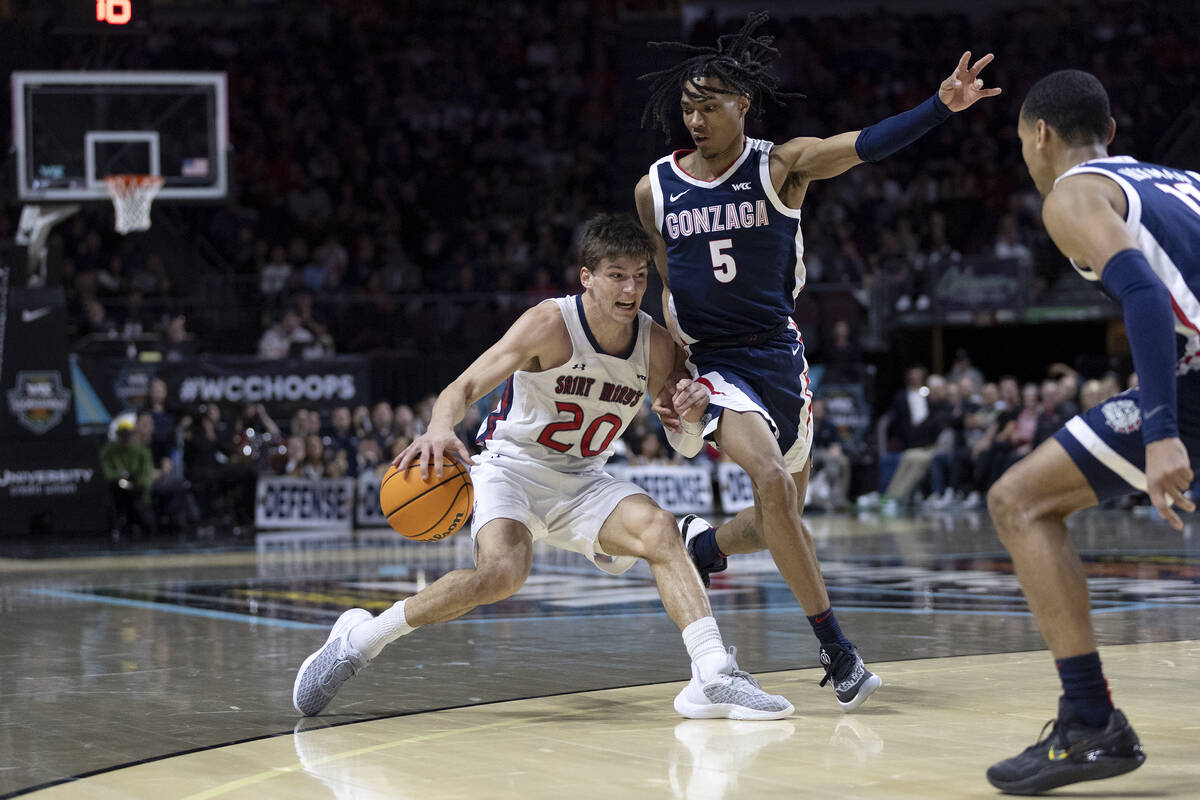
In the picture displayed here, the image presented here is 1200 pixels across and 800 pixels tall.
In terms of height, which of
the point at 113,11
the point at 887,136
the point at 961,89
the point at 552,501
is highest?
the point at 113,11

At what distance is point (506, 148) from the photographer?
2455 cm

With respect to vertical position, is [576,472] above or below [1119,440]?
below

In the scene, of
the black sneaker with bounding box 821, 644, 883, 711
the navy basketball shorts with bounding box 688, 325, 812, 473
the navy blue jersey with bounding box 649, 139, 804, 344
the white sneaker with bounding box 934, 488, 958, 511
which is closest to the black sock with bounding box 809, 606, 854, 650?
the black sneaker with bounding box 821, 644, 883, 711

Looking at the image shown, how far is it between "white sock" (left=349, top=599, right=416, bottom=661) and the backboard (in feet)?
35.8

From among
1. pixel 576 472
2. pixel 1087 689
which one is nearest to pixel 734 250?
pixel 576 472

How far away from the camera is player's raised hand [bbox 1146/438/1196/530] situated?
3486 millimetres

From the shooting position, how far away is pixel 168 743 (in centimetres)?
468

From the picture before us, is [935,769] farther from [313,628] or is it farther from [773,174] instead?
[313,628]

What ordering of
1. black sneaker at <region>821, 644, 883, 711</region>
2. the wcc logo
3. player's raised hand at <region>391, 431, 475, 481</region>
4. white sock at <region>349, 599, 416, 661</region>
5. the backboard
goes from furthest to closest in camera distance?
the wcc logo, the backboard, white sock at <region>349, 599, 416, 661</region>, black sneaker at <region>821, 644, 883, 711</region>, player's raised hand at <region>391, 431, 475, 481</region>

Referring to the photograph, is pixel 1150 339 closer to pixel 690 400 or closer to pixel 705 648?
pixel 705 648

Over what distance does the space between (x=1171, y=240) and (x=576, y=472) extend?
8.06ft

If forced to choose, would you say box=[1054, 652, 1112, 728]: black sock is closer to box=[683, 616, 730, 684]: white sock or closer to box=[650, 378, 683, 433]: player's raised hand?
box=[683, 616, 730, 684]: white sock

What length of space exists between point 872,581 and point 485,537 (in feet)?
16.0

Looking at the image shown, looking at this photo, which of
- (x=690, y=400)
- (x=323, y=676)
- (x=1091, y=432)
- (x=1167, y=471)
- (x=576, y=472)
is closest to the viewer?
(x=1167, y=471)
